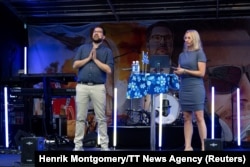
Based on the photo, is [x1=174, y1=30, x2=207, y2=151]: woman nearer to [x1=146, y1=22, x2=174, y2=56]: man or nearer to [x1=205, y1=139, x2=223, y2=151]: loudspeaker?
[x1=205, y1=139, x2=223, y2=151]: loudspeaker

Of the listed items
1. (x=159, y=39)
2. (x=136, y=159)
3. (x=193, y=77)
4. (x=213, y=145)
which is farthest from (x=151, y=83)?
(x=159, y=39)

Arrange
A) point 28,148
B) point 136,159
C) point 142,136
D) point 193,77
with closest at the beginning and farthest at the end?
point 136,159, point 28,148, point 193,77, point 142,136

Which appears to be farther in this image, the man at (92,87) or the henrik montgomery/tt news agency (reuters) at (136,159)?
the man at (92,87)

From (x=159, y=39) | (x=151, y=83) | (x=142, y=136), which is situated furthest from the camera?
(x=159, y=39)

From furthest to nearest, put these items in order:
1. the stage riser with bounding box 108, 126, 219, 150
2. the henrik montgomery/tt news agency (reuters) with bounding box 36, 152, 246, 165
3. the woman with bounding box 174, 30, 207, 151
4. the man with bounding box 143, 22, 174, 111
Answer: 1. the man with bounding box 143, 22, 174, 111
2. the stage riser with bounding box 108, 126, 219, 150
3. the woman with bounding box 174, 30, 207, 151
4. the henrik montgomery/tt news agency (reuters) with bounding box 36, 152, 246, 165

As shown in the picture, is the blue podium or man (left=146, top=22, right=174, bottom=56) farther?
man (left=146, top=22, right=174, bottom=56)

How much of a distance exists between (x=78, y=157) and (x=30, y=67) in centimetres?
615

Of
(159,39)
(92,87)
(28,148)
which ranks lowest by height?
(28,148)

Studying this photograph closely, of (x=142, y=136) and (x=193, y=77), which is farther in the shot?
(x=142, y=136)

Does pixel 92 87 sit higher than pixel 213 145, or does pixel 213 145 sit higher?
pixel 92 87

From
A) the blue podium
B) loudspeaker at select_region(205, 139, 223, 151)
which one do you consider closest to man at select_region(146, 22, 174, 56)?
the blue podium

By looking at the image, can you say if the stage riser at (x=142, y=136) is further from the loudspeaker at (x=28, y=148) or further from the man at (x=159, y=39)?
the loudspeaker at (x=28, y=148)

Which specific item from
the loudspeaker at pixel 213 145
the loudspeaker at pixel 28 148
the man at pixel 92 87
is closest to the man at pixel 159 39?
the man at pixel 92 87

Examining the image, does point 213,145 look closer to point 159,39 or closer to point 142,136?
point 142,136
